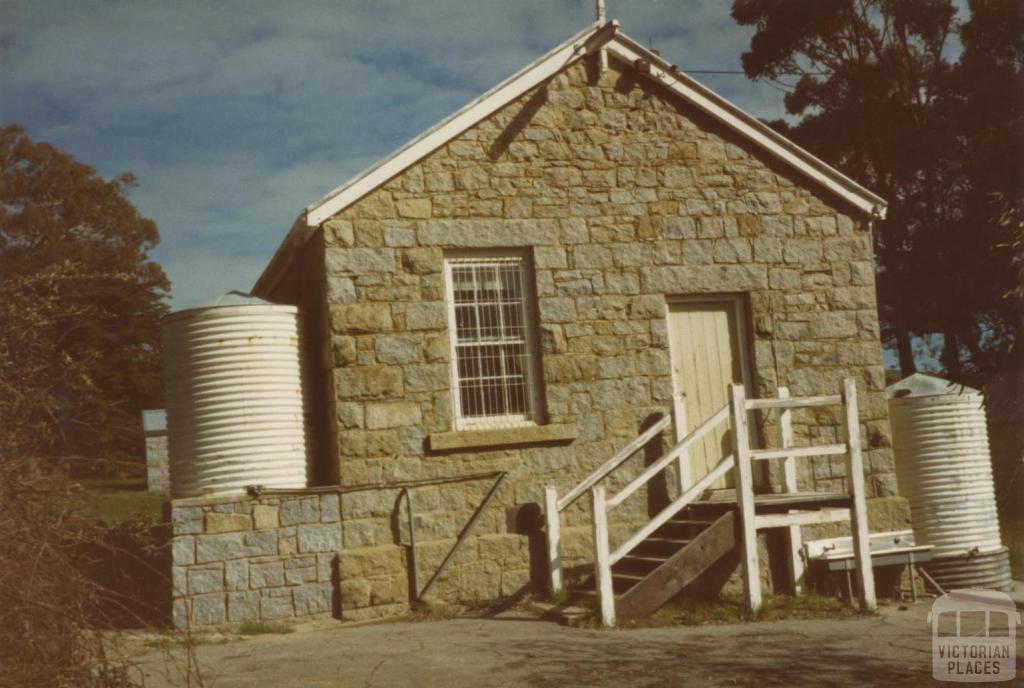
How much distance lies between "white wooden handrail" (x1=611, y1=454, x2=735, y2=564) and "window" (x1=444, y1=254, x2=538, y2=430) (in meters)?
1.84

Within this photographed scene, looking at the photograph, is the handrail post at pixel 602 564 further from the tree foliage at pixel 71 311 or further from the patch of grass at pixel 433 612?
the tree foliage at pixel 71 311

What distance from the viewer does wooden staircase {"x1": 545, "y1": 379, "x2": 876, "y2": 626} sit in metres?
8.95

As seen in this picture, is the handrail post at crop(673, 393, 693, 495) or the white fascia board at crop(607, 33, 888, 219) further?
the white fascia board at crop(607, 33, 888, 219)

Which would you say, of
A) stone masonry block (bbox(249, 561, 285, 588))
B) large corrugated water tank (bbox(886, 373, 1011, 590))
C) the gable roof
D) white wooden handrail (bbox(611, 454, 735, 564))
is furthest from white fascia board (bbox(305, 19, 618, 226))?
large corrugated water tank (bbox(886, 373, 1011, 590))

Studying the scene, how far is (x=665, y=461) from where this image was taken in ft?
30.3

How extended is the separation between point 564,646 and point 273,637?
2.65 metres

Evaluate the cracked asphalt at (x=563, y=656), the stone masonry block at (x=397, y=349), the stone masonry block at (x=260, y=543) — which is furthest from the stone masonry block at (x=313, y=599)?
the stone masonry block at (x=397, y=349)

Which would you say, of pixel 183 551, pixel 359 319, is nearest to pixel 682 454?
pixel 359 319

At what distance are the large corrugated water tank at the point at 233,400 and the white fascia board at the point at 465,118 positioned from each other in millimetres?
1173

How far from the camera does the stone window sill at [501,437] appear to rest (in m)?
9.95

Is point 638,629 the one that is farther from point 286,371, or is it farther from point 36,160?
point 36,160

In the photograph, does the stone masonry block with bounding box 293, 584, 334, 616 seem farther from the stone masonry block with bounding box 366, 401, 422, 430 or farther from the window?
the window

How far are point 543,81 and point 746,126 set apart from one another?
2.29 m

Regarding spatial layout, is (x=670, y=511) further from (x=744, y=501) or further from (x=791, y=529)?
(x=791, y=529)
